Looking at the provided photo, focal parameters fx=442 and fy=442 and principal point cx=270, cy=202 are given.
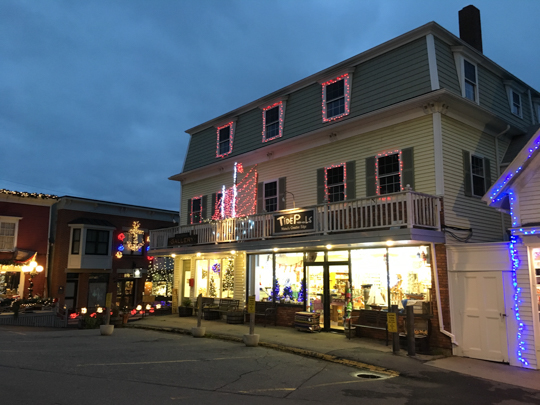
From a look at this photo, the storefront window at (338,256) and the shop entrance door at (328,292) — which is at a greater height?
the storefront window at (338,256)

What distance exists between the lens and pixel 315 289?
15500 mm

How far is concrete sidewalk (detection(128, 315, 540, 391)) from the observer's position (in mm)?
9577

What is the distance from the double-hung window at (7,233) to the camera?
25656 mm

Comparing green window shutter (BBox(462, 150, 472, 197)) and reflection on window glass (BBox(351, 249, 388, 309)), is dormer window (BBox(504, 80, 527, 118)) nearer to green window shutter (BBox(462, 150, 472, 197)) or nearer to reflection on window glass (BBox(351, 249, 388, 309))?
green window shutter (BBox(462, 150, 472, 197))

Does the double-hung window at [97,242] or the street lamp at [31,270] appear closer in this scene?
the street lamp at [31,270]

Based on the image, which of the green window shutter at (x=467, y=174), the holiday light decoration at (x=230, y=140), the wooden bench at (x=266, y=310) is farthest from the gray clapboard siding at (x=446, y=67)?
the holiday light decoration at (x=230, y=140)

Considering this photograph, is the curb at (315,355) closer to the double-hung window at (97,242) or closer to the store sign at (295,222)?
the store sign at (295,222)

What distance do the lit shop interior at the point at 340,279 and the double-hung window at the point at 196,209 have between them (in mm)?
4880

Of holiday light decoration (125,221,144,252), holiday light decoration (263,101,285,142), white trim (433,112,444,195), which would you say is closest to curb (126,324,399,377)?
white trim (433,112,444,195)

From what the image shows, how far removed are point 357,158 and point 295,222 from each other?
306cm

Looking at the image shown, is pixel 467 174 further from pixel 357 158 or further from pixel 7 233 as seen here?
pixel 7 233

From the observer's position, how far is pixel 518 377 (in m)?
9.36

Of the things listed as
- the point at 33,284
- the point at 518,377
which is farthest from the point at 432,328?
the point at 33,284

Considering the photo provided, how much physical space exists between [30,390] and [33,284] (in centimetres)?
2177
